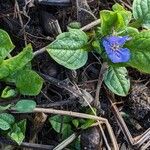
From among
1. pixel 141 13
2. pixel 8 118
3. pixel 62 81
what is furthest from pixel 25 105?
pixel 141 13

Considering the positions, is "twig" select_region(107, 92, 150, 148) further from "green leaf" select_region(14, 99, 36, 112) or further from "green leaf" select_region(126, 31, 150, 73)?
"green leaf" select_region(14, 99, 36, 112)

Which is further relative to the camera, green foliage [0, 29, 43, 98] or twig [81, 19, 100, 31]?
twig [81, 19, 100, 31]

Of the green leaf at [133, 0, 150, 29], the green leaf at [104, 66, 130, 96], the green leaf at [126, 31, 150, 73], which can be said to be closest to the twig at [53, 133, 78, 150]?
the green leaf at [104, 66, 130, 96]

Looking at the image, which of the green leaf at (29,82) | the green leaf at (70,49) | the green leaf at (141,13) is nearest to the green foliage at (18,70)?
the green leaf at (29,82)

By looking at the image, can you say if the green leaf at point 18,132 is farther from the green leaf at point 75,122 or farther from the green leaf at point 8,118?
the green leaf at point 75,122

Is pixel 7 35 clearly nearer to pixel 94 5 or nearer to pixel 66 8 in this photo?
pixel 66 8

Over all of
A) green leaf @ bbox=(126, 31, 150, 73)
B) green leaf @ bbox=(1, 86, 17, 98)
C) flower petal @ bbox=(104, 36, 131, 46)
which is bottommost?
green leaf @ bbox=(1, 86, 17, 98)

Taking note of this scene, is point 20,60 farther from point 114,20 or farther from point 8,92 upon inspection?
point 114,20
